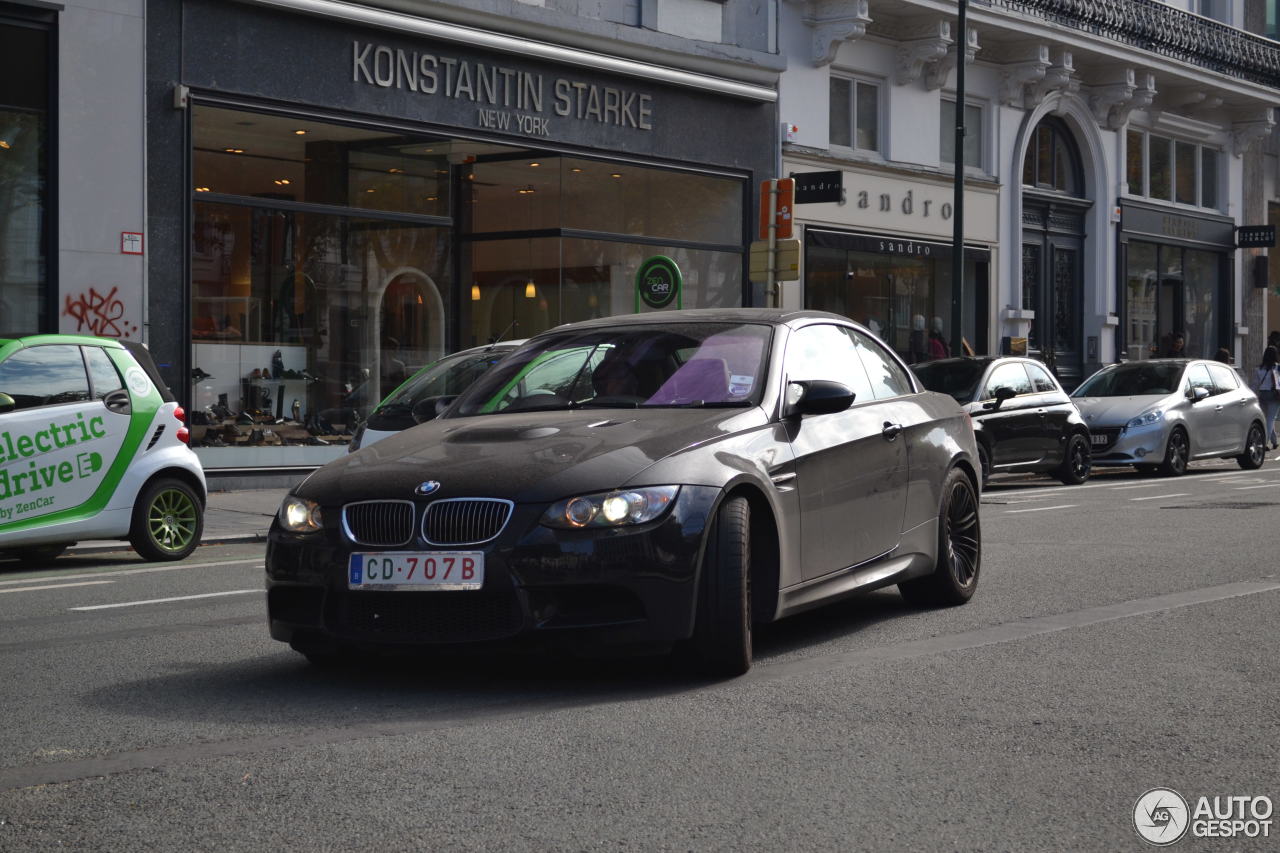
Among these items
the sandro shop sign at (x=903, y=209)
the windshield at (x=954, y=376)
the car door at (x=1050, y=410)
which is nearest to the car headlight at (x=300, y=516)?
the windshield at (x=954, y=376)

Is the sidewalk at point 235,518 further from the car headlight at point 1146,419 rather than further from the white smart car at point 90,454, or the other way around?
the car headlight at point 1146,419

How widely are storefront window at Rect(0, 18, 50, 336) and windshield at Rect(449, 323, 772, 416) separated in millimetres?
10226

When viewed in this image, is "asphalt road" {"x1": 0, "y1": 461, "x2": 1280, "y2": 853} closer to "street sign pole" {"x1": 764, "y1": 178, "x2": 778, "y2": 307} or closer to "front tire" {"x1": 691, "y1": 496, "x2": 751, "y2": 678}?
"front tire" {"x1": 691, "y1": 496, "x2": 751, "y2": 678}

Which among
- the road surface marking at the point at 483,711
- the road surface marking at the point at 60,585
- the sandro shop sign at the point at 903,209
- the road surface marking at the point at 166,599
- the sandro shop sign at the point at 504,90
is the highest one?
the sandro shop sign at the point at 504,90

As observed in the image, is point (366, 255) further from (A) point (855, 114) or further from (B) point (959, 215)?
(A) point (855, 114)

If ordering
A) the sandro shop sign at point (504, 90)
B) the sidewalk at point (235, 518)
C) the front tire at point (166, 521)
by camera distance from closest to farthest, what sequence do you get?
the front tire at point (166, 521), the sidewalk at point (235, 518), the sandro shop sign at point (504, 90)

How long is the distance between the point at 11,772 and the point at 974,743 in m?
2.95

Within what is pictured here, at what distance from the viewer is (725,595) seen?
20.7 feet

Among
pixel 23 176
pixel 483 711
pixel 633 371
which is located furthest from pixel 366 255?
pixel 483 711

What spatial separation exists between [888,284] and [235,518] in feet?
49.8

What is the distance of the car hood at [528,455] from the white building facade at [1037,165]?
17891 mm

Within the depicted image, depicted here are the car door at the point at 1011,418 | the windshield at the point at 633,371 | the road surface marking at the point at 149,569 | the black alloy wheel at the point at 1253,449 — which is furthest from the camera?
the black alloy wheel at the point at 1253,449

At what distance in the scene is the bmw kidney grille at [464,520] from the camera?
6141 millimetres

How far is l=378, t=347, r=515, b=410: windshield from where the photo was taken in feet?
44.6
